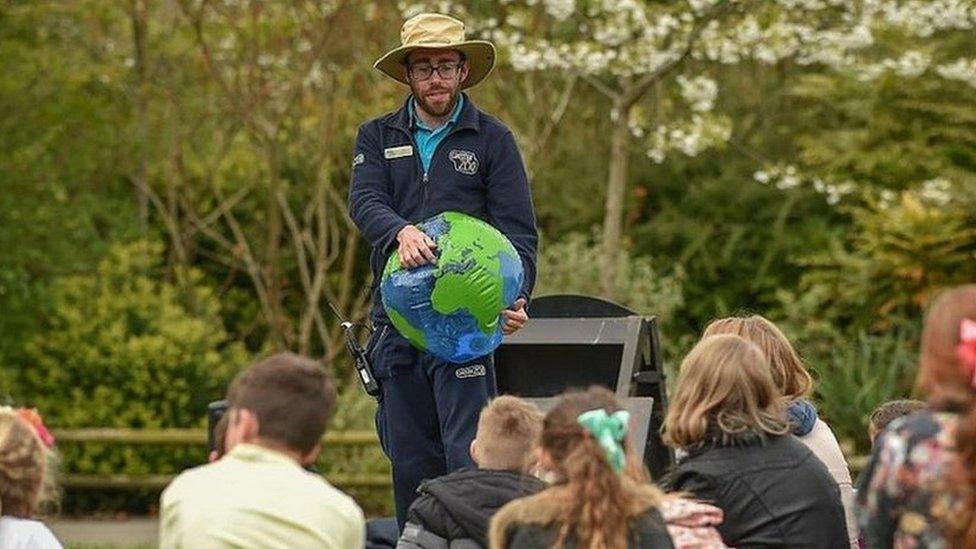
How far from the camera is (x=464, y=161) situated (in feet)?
22.5

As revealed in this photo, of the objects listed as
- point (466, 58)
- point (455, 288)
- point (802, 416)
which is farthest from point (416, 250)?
point (802, 416)

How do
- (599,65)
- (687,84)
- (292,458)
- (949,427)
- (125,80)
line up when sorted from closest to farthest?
1. (949,427)
2. (292,458)
3. (599,65)
4. (687,84)
5. (125,80)

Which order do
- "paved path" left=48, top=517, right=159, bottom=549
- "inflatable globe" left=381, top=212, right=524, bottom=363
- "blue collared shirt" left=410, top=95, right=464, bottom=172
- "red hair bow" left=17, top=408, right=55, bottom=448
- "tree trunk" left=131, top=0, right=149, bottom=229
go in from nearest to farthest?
1. "red hair bow" left=17, top=408, right=55, bottom=448
2. "inflatable globe" left=381, top=212, right=524, bottom=363
3. "blue collared shirt" left=410, top=95, right=464, bottom=172
4. "paved path" left=48, top=517, right=159, bottom=549
5. "tree trunk" left=131, top=0, right=149, bottom=229

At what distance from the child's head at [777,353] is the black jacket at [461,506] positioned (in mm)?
873

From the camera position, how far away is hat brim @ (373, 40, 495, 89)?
6.79 metres

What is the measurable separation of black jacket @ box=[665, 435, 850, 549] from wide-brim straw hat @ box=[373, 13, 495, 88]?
1.87 m

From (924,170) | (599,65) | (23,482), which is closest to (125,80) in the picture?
(599,65)

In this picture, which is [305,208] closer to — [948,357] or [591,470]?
[591,470]

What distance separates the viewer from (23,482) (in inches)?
205

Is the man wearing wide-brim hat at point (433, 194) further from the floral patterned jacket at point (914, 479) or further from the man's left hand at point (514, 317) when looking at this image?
the floral patterned jacket at point (914, 479)

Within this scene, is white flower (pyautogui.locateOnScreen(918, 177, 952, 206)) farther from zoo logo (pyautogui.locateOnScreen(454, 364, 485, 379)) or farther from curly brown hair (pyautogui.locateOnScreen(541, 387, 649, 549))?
curly brown hair (pyautogui.locateOnScreen(541, 387, 649, 549))

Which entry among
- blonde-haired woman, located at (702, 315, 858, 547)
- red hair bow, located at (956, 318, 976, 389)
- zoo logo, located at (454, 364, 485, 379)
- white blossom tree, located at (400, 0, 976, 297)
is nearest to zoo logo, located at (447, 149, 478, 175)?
zoo logo, located at (454, 364, 485, 379)

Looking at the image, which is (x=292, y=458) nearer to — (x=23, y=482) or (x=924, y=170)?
(x=23, y=482)

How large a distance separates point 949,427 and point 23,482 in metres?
2.33
